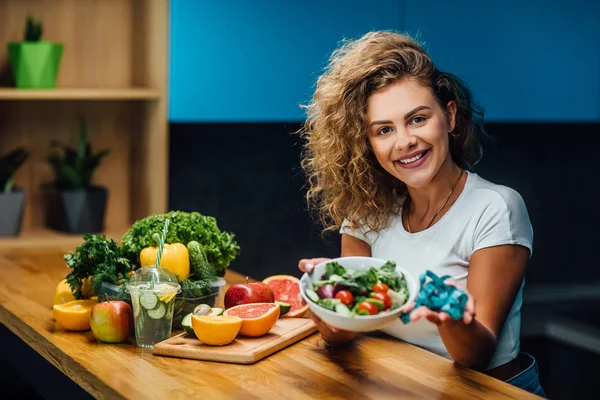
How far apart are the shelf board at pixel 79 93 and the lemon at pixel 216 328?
142 centimetres

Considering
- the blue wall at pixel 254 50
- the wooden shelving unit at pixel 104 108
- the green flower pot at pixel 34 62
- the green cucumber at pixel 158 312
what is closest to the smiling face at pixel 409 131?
the green cucumber at pixel 158 312

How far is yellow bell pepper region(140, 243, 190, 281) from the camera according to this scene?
1970 mm

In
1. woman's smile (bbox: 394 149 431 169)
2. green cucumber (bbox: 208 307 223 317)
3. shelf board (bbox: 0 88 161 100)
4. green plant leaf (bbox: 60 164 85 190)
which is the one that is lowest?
green cucumber (bbox: 208 307 223 317)

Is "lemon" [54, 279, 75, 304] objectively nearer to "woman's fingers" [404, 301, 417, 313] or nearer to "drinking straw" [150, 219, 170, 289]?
"drinking straw" [150, 219, 170, 289]

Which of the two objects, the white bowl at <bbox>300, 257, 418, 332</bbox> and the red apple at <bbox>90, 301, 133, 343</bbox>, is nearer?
the white bowl at <bbox>300, 257, 418, 332</bbox>

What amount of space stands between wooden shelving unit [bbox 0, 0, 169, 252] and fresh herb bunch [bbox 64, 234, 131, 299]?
3.68 feet

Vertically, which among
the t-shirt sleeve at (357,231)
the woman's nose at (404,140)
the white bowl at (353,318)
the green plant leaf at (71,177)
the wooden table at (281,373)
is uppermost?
the woman's nose at (404,140)

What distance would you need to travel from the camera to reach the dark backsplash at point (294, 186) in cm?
361

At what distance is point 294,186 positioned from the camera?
3801mm

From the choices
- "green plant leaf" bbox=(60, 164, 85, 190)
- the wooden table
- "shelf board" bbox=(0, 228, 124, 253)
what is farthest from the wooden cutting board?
"green plant leaf" bbox=(60, 164, 85, 190)

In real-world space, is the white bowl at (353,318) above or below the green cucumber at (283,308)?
above

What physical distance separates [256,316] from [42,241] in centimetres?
146

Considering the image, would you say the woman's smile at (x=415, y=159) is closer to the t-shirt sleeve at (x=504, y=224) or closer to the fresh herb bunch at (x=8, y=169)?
the t-shirt sleeve at (x=504, y=224)

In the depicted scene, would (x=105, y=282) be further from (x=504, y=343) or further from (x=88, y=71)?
(x=88, y=71)
